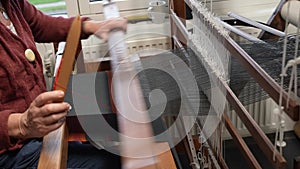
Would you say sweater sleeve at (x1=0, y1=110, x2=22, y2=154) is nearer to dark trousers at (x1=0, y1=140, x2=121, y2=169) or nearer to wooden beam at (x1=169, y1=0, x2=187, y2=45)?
dark trousers at (x1=0, y1=140, x2=121, y2=169)

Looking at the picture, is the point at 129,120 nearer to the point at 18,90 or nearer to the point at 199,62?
the point at 18,90

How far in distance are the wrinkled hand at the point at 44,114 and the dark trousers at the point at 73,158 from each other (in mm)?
148

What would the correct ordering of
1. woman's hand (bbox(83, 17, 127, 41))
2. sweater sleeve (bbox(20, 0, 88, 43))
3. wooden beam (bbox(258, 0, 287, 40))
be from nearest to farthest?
woman's hand (bbox(83, 17, 127, 41))
sweater sleeve (bbox(20, 0, 88, 43))
wooden beam (bbox(258, 0, 287, 40))

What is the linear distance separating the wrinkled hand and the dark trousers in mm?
148

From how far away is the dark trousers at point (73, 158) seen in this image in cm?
102

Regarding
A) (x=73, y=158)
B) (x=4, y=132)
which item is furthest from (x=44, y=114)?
(x=73, y=158)

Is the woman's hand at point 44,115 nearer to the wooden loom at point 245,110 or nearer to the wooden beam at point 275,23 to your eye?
the wooden loom at point 245,110

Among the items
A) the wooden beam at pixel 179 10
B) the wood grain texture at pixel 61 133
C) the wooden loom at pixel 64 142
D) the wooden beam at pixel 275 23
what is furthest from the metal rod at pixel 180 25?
the wood grain texture at pixel 61 133

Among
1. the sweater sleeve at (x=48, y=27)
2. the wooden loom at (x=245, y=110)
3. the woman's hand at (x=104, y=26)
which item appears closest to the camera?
the wooden loom at (x=245, y=110)

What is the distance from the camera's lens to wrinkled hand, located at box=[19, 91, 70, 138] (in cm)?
82

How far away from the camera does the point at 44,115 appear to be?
84cm

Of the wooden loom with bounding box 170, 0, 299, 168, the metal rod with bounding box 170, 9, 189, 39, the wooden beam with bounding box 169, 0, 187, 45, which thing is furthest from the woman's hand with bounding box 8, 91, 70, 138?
the wooden beam with bounding box 169, 0, 187, 45

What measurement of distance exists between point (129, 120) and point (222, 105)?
1.13 feet

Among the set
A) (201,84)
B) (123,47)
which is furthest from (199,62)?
(123,47)
